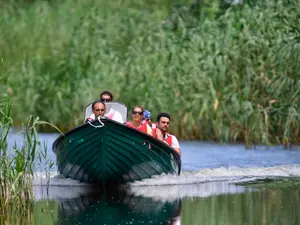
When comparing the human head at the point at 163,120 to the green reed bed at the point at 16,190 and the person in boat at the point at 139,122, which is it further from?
the green reed bed at the point at 16,190

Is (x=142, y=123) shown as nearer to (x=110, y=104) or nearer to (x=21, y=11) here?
(x=110, y=104)

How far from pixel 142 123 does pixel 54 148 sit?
1247mm

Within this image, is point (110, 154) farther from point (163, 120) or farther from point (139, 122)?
point (163, 120)

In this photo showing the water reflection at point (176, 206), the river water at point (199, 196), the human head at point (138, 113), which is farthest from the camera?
the human head at point (138, 113)

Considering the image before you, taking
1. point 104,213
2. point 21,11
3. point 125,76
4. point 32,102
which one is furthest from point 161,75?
point 104,213

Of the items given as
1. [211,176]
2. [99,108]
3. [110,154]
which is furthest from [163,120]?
[211,176]

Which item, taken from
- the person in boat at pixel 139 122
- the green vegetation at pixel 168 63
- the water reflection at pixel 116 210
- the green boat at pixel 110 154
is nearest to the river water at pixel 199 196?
the water reflection at pixel 116 210

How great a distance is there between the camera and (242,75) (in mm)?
20891

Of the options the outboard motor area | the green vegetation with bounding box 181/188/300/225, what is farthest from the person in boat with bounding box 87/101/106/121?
the green vegetation with bounding box 181/188/300/225

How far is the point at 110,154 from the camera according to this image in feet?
51.0

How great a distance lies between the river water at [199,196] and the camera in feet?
41.9

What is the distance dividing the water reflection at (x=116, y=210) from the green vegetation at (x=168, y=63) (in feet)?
17.0

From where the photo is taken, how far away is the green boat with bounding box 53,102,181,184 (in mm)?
15219

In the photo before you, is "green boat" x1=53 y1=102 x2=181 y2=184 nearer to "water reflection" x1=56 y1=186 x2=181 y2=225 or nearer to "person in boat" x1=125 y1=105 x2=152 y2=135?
"person in boat" x1=125 y1=105 x2=152 y2=135
